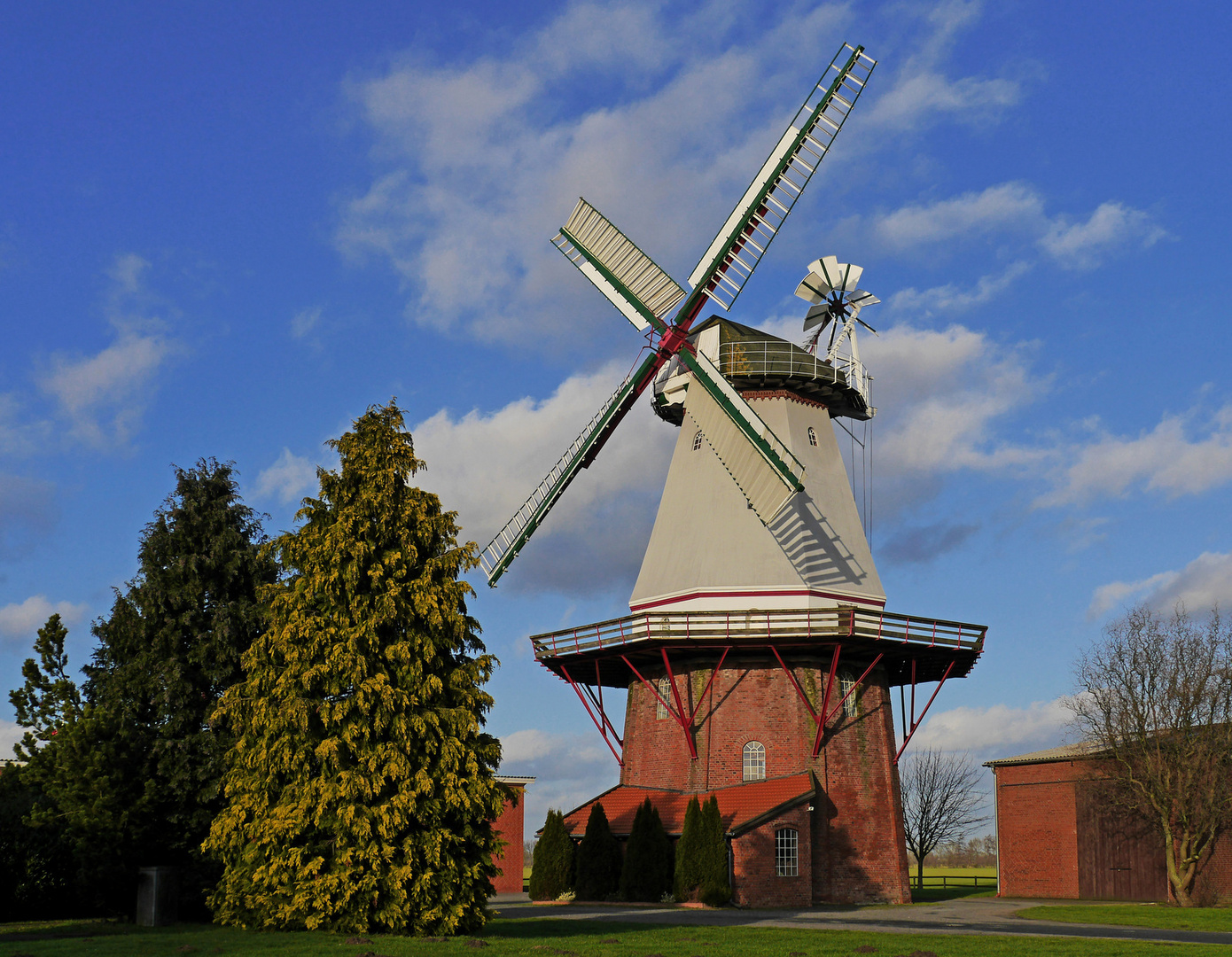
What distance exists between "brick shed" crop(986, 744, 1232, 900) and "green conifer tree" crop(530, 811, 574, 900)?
1610 centimetres

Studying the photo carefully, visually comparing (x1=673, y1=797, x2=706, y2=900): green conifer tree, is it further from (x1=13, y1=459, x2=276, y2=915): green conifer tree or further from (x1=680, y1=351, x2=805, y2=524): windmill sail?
(x1=13, y1=459, x2=276, y2=915): green conifer tree

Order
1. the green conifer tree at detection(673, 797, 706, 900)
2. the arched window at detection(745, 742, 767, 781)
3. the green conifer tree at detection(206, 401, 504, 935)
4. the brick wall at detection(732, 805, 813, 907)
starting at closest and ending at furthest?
the green conifer tree at detection(206, 401, 504, 935)
the green conifer tree at detection(673, 797, 706, 900)
the brick wall at detection(732, 805, 813, 907)
the arched window at detection(745, 742, 767, 781)

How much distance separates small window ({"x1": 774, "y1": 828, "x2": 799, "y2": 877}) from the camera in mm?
28656

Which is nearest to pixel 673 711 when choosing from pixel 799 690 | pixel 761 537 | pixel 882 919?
pixel 799 690

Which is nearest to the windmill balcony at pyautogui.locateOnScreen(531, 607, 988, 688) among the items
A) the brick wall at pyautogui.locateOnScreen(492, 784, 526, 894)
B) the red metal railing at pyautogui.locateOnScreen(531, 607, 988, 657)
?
the red metal railing at pyautogui.locateOnScreen(531, 607, 988, 657)

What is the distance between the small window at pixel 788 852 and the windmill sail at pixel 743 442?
26.1 feet

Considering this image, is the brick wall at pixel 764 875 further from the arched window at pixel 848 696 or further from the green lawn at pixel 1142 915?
the green lawn at pixel 1142 915

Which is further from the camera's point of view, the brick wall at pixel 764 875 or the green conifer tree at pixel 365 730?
the brick wall at pixel 764 875

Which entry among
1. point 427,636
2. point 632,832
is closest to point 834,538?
point 632,832

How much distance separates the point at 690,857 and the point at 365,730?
1224cm

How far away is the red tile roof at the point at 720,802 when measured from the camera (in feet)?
94.2

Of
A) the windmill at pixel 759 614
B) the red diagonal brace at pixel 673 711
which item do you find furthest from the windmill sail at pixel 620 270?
the red diagonal brace at pixel 673 711

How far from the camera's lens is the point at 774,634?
29.5m

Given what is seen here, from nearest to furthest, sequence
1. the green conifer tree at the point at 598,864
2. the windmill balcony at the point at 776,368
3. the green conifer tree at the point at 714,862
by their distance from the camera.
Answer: the green conifer tree at the point at 714,862 → the green conifer tree at the point at 598,864 → the windmill balcony at the point at 776,368
